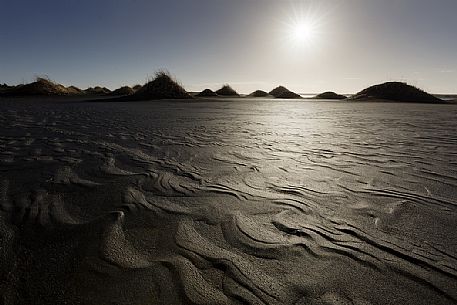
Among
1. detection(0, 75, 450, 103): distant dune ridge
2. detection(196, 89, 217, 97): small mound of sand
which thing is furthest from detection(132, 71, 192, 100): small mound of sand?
detection(196, 89, 217, 97): small mound of sand

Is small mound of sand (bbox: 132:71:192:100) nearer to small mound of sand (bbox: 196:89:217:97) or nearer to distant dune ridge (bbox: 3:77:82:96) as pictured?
small mound of sand (bbox: 196:89:217:97)

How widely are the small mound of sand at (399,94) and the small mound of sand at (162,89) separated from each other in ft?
47.3

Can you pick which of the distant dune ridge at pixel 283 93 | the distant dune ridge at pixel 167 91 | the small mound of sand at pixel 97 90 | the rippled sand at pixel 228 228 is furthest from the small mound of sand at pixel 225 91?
the rippled sand at pixel 228 228

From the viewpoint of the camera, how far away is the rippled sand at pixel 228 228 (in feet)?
4.38

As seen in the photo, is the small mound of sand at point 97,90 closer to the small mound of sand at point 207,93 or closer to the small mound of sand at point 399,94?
the small mound of sand at point 207,93

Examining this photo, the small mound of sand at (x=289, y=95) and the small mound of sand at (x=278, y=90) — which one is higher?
the small mound of sand at (x=278, y=90)

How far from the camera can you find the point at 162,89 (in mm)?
20094

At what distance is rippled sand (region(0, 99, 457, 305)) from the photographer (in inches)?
52.6

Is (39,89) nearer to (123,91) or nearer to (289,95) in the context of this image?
(123,91)

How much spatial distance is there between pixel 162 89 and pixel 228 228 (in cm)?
1942

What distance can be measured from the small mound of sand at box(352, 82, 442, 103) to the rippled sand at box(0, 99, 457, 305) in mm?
20528

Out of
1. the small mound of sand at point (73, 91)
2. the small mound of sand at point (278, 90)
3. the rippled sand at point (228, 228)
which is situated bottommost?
the rippled sand at point (228, 228)

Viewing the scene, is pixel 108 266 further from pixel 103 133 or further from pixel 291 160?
pixel 103 133

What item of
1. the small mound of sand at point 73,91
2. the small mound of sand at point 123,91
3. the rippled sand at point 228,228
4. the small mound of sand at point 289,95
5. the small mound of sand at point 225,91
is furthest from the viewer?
the small mound of sand at point 225,91
